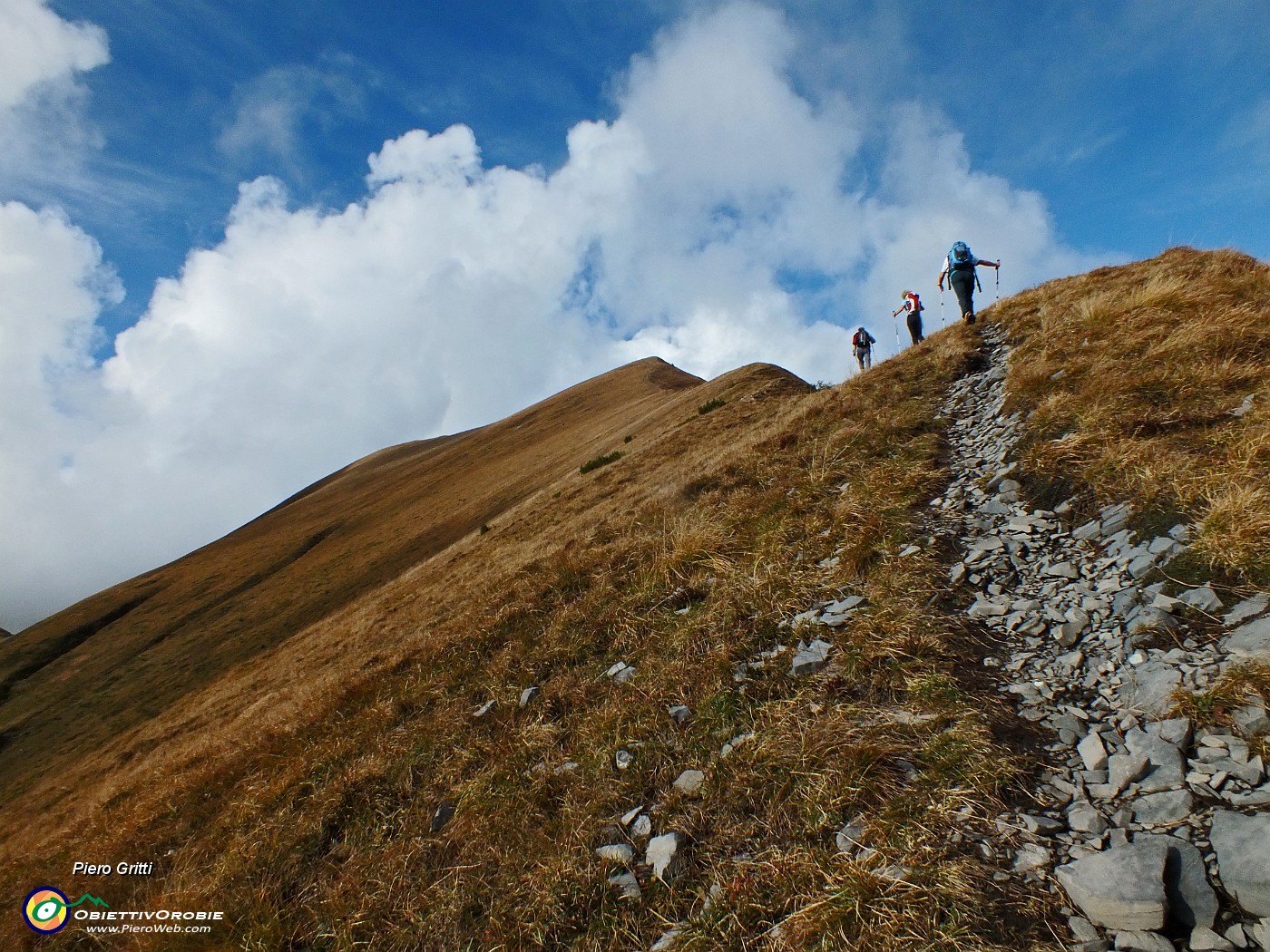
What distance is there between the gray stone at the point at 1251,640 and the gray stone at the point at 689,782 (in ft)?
14.1

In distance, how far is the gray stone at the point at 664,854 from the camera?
481cm

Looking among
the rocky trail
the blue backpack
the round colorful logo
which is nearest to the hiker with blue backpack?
the blue backpack

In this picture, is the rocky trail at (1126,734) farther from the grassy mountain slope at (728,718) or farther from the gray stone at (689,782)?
the gray stone at (689,782)

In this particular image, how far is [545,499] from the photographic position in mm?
25797

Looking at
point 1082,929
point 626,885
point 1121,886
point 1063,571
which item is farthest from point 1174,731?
point 626,885

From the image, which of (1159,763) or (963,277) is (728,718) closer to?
(1159,763)

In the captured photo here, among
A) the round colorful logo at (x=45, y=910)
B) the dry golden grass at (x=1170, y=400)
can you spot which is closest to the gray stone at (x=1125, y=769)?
the dry golden grass at (x=1170, y=400)

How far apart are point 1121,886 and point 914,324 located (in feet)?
72.0

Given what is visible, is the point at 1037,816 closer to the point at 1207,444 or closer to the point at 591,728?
the point at 591,728

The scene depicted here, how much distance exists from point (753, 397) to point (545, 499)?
34.1 ft

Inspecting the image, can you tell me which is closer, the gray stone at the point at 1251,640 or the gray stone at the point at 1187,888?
the gray stone at the point at 1187,888

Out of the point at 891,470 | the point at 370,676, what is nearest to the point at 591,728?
the point at 370,676

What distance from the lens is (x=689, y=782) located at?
18.2 ft

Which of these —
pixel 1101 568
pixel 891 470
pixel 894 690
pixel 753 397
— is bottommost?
pixel 894 690
